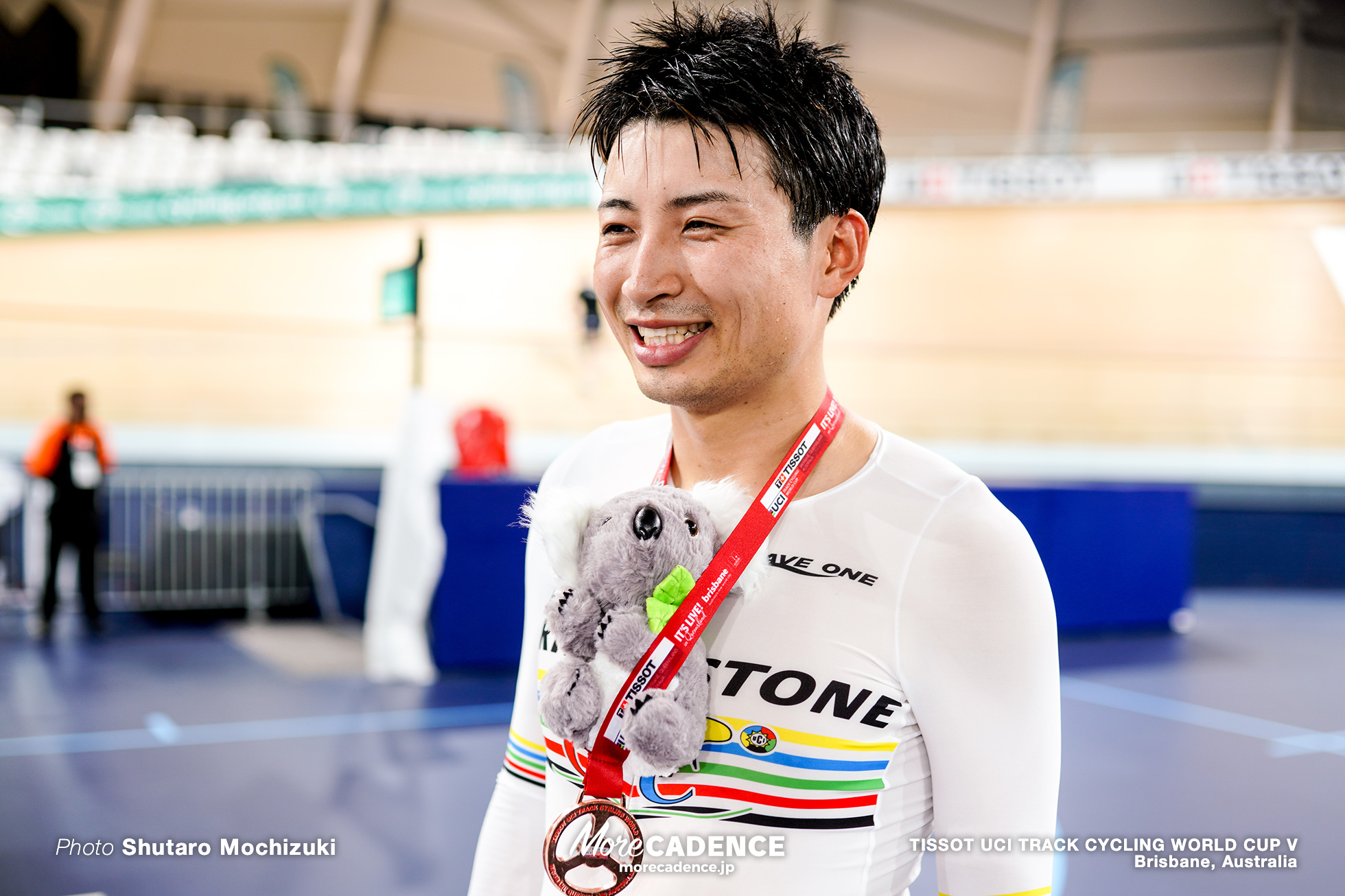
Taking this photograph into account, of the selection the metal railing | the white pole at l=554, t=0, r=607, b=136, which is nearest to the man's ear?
the metal railing

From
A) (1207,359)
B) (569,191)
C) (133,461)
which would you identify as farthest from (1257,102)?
(133,461)

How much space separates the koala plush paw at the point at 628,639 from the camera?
1078mm

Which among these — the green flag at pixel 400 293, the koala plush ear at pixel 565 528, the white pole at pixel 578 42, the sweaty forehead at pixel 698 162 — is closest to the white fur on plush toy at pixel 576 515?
the koala plush ear at pixel 565 528

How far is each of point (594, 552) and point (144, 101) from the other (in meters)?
23.1

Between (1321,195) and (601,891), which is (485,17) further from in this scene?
(601,891)

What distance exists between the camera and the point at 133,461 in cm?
1011

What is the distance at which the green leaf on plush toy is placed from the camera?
3.54ft

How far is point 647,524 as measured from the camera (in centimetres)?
111

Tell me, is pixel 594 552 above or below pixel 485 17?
below

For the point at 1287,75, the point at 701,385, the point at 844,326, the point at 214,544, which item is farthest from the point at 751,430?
the point at 1287,75

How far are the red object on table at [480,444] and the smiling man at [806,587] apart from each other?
5365 millimetres

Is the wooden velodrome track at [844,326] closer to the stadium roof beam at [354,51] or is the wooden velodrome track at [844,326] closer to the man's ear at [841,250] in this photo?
the stadium roof beam at [354,51]

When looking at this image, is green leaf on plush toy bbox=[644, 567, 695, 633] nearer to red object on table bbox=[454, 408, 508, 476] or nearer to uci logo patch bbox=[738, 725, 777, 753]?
uci logo patch bbox=[738, 725, 777, 753]

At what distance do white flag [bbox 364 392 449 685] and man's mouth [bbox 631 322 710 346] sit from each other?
489cm
